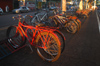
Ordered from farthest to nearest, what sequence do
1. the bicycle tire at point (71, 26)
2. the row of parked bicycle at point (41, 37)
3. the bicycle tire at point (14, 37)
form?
the bicycle tire at point (71, 26), the bicycle tire at point (14, 37), the row of parked bicycle at point (41, 37)

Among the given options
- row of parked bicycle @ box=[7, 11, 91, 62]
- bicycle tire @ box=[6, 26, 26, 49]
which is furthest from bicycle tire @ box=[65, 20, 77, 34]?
bicycle tire @ box=[6, 26, 26, 49]

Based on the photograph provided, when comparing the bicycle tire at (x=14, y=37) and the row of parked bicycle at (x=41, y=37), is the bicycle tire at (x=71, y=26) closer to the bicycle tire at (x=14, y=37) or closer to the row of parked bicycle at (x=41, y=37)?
the row of parked bicycle at (x=41, y=37)

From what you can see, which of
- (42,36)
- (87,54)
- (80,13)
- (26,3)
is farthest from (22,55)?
(26,3)

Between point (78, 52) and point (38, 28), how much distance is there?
1683mm

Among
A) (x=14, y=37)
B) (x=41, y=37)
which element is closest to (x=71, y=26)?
(x=14, y=37)

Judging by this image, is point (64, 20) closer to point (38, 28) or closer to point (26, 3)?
point (38, 28)

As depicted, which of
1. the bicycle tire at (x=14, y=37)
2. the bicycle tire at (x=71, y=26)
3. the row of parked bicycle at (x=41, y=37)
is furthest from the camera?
the bicycle tire at (x=71, y=26)

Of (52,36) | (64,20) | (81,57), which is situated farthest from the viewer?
(64,20)

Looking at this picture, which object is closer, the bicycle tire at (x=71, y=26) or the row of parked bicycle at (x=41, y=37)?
the row of parked bicycle at (x=41, y=37)

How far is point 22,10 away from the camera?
29.0 metres

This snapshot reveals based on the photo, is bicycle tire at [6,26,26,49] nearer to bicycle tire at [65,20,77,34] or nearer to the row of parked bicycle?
the row of parked bicycle

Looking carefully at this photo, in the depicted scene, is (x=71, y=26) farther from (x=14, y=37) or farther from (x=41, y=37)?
(x=41, y=37)

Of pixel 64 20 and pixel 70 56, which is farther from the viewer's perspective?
pixel 64 20

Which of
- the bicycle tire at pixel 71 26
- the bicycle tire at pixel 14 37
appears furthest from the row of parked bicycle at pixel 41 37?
the bicycle tire at pixel 71 26
